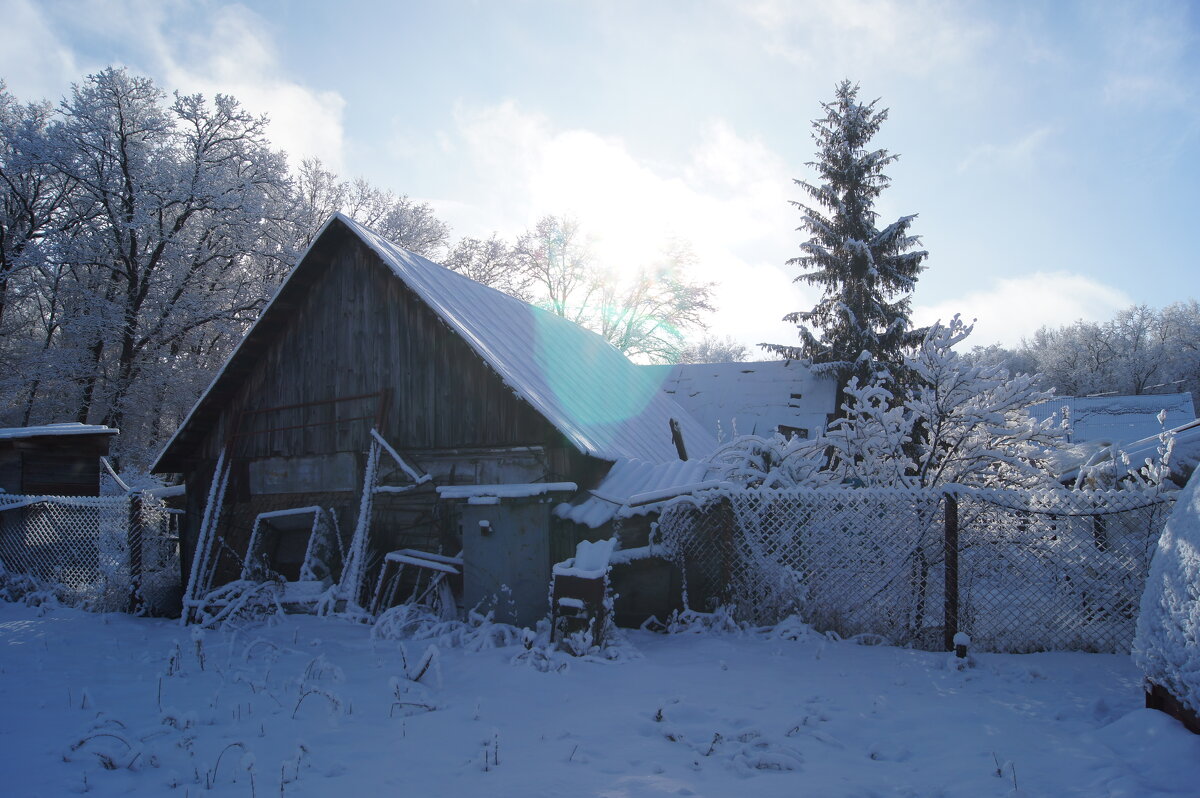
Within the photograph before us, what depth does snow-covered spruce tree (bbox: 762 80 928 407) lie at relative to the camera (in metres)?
22.4

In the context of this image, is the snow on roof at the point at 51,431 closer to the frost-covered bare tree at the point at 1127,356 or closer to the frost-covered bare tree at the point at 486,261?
the frost-covered bare tree at the point at 486,261

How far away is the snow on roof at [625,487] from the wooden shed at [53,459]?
10.8 metres

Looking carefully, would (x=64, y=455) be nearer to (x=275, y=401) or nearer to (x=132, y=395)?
(x=275, y=401)

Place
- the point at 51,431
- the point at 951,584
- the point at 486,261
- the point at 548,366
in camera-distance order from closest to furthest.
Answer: the point at 951,584, the point at 548,366, the point at 51,431, the point at 486,261

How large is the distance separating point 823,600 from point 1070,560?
1.99 m

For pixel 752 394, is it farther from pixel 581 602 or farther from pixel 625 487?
pixel 581 602

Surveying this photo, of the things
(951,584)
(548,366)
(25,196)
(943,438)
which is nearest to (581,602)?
(951,584)

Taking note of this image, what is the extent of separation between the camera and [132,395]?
21.4 metres

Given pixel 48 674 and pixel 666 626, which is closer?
pixel 48 674

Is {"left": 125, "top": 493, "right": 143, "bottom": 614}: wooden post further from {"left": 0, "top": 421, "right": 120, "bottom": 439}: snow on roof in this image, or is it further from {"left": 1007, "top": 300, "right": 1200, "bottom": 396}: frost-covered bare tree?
{"left": 1007, "top": 300, "right": 1200, "bottom": 396}: frost-covered bare tree

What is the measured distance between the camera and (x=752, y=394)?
21.0 metres

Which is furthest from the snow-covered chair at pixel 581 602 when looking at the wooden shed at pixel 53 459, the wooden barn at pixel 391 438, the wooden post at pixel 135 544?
the wooden shed at pixel 53 459

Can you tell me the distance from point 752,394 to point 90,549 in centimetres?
1653

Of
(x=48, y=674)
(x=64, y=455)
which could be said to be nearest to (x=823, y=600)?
(x=48, y=674)
